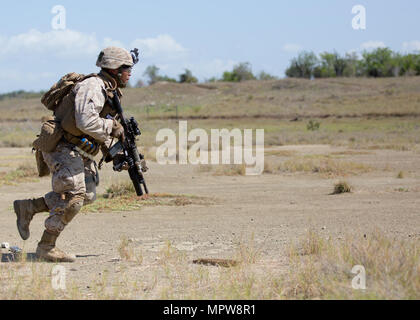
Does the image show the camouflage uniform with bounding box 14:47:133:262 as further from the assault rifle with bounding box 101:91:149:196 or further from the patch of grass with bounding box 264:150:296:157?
the patch of grass with bounding box 264:150:296:157

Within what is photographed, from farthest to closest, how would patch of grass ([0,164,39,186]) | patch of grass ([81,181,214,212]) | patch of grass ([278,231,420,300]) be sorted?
patch of grass ([0,164,39,186]) < patch of grass ([81,181,214,212]) < patch of grass ([278,231,420,300])

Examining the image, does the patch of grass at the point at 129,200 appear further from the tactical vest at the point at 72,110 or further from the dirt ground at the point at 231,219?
the tactical vest at the point at 72,110

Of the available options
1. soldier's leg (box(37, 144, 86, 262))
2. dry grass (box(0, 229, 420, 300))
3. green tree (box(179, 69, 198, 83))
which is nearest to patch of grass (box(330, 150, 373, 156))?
dry grass (box(0, 229, 420, 300))

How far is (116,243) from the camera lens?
315 inches

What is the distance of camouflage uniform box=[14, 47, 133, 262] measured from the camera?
21.0 ft

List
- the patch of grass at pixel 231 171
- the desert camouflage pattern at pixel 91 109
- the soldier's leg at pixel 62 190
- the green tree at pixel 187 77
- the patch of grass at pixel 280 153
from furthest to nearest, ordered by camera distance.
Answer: the green tree at pixel 187 77 < the patch of grass at pixel 280 153 < the patch of grass at pixel 231 171 < the soldier's leg at pixel 62 190 < the desert camouflage pattern at pixel 91 109

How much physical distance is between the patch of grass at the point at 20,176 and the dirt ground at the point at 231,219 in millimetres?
379

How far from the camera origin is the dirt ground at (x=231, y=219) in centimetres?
725

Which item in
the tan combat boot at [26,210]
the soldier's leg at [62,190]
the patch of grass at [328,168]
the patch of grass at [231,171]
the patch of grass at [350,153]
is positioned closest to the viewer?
the soldier's leg at [62,190]

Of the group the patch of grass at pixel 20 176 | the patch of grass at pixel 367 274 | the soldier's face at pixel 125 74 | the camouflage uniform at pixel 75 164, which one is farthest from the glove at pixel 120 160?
the patch of grass at pixel 20 176

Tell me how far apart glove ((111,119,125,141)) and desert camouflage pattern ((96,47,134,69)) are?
23.9 inches

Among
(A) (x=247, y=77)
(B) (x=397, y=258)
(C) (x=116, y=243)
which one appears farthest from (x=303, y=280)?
(A) (x=247, y=77)

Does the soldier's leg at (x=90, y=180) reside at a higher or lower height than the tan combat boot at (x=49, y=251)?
higher
